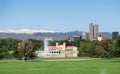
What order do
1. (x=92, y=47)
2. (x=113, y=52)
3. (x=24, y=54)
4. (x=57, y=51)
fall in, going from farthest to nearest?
(x=57, y=51), (x=92, y=47), (x=24, y=54), (x=113, y=52)

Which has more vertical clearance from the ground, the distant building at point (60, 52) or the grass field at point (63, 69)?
the grass field at point (63, 69)

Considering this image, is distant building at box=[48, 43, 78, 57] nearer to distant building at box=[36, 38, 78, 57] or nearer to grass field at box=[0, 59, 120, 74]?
distant building at box=[36, 38, 78, 57]

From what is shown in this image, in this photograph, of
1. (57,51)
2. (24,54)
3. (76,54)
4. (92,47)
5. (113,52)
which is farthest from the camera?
(57,51)

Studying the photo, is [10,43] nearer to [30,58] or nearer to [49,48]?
[49,48]

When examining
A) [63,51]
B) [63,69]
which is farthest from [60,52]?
[63,69]

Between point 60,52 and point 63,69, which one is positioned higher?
point 63,69

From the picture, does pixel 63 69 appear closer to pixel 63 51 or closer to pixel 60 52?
pixel 63 51

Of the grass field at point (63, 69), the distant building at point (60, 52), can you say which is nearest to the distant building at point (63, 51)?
the distant building at point (60, 52)

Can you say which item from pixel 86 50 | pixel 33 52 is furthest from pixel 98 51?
pixel 86 50

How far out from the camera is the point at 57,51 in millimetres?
166375

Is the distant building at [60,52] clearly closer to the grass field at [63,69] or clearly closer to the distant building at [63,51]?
the distant building at [63,51]

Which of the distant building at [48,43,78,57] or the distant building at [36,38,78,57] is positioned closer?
the distant building at [36,38,78,57]

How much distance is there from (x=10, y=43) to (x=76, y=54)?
2690 centimetres

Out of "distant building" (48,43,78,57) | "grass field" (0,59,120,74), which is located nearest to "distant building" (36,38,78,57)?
"distant building" (48,43,78,57)
